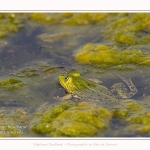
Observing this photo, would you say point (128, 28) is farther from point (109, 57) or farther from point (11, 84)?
point (11, 84)

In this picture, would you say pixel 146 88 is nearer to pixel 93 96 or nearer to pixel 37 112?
pixel 93 96

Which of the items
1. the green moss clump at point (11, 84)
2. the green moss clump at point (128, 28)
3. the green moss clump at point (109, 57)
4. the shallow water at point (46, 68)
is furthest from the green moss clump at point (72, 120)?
the green moss clump at point (128, 28)

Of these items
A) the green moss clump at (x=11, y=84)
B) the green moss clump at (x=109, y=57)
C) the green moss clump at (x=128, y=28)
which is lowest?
the green moss clump at (x=11, y=84)

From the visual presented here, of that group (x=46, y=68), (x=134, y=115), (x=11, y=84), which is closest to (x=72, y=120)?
(x=134, y=115)

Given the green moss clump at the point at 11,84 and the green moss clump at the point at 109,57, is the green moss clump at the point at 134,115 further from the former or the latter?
the green moss clump at the point at 11,84

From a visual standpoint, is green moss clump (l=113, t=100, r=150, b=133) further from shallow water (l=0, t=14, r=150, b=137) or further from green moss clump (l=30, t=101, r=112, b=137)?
green moss clump (l=30, t=101, r=112, b=137)
